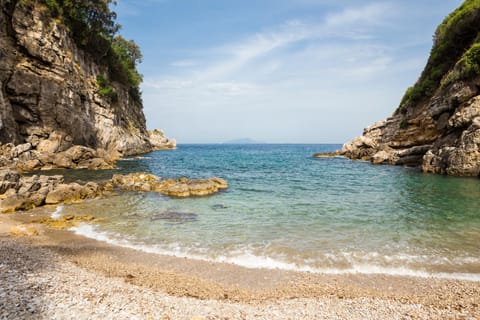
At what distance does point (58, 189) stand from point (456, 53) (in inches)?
2072

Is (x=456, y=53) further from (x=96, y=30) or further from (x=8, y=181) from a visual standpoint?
(x=96, y=30)

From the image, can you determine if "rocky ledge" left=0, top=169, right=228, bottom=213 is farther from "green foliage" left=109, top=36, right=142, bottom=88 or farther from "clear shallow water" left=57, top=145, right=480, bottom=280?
"green foliage" left=109, top=36, right=142, bottom=88

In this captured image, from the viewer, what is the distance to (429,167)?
33906 millimetres

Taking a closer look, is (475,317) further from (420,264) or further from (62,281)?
(62,281)

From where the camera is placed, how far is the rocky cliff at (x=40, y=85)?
36.7 metres

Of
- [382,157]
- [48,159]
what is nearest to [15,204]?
[48,159]

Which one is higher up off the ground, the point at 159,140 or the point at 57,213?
the point at 159,140

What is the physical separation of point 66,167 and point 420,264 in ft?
132

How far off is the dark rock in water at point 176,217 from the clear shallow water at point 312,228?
0.05 meters

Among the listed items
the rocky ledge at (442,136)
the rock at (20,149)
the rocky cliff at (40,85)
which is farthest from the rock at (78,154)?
the rocky ledge at (442,136)

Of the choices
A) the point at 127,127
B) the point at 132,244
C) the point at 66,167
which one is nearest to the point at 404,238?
the point at 132,244

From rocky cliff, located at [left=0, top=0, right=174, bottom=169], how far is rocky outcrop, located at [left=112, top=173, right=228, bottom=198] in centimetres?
1806

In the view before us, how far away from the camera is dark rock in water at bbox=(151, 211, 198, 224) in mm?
14852

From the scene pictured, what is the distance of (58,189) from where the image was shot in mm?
19172
